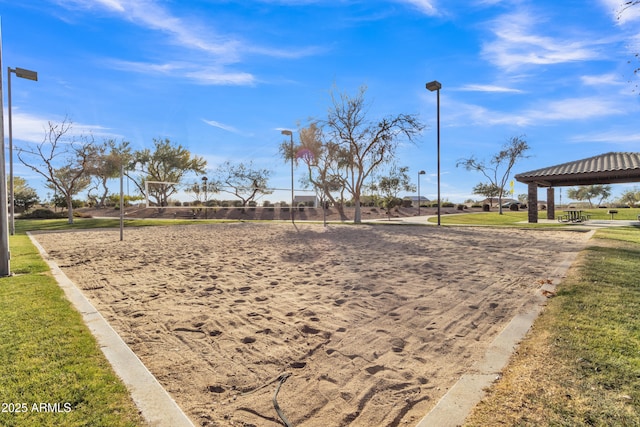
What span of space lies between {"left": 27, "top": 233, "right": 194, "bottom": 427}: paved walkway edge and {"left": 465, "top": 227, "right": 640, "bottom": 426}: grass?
1.70 meters

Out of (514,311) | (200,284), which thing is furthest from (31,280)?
(514,311)

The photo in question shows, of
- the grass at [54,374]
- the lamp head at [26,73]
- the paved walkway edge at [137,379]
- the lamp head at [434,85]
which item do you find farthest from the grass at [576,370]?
the lamp head at [26,73]

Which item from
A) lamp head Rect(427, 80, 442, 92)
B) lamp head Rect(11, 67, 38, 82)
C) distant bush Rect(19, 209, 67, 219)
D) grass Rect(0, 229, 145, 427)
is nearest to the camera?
grass Rect(0, 229, 145, 427)

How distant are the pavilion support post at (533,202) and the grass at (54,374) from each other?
71.8 feet

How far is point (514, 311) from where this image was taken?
3826mm

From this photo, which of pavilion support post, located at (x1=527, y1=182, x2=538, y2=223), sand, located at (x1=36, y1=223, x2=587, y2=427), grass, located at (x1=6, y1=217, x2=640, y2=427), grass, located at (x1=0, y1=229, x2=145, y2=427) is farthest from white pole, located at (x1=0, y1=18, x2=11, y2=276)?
pavilion support post, located at (x1=527, y1=182, x2=538, y2=223)

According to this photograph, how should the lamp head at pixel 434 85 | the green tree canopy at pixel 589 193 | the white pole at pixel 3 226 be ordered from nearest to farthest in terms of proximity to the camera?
the white pole at pixel 3 226
the lamp head at pixel 434 85
the green tree canopy at pixel 589 193

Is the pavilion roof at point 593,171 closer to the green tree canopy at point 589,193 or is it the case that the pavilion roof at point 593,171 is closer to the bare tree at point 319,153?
the bare tree at point 319,153

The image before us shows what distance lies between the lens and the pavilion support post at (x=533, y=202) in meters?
19.5

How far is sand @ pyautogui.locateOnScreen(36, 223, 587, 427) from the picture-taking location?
7.09ft

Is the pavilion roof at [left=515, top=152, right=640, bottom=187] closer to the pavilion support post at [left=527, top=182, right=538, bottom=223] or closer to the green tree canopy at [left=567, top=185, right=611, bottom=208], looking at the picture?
the pavilion support post at [left=527, top=182, right=538, bottom=223]

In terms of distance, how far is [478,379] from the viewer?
2338mm

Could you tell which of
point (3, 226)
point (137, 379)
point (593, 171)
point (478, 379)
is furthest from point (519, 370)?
point (593, 171)

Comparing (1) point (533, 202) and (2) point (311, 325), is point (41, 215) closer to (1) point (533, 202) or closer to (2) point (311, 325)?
(2) point (311, 325)
